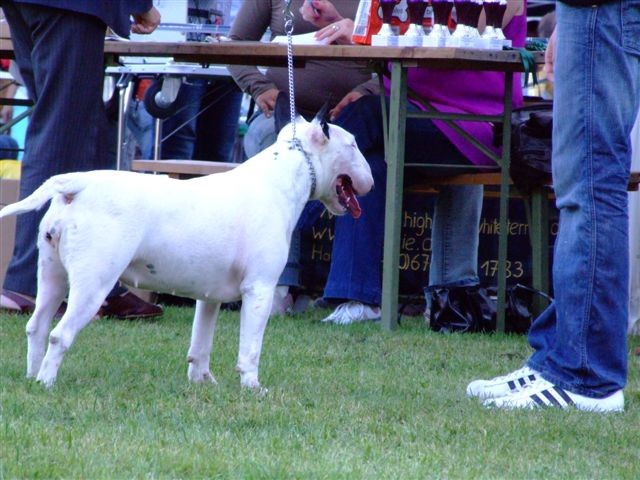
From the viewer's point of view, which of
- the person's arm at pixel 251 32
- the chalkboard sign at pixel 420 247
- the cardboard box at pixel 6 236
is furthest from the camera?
the chalkboard sign at pixel 420 247

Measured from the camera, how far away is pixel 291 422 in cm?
334

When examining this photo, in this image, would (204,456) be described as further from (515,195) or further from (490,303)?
(515,195)

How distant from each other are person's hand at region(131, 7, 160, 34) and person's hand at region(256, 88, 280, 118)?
98 cm

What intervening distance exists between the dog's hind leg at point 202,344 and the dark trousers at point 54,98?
161 centimetres

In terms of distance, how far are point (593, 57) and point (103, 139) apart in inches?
112

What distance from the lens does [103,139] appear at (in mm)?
5719

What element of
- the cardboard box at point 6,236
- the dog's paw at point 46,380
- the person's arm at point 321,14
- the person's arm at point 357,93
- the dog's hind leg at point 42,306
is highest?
the person's arm at point 321,14

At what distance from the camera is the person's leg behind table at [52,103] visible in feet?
17.5

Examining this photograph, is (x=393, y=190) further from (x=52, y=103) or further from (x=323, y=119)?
(x=52, y=103)

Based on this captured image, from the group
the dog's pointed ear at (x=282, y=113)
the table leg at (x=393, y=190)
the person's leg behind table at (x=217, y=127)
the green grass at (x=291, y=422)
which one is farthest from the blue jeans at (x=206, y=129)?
the green grass at (x=291, y=422)

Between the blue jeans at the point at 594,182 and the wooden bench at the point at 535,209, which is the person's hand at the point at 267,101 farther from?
the blue jeans at the point at 594,182

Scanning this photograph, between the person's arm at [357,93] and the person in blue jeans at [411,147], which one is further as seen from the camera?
the person's arm at [357,93]

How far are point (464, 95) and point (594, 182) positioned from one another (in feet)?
8.43

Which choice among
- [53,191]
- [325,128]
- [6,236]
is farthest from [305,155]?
[6,236]
